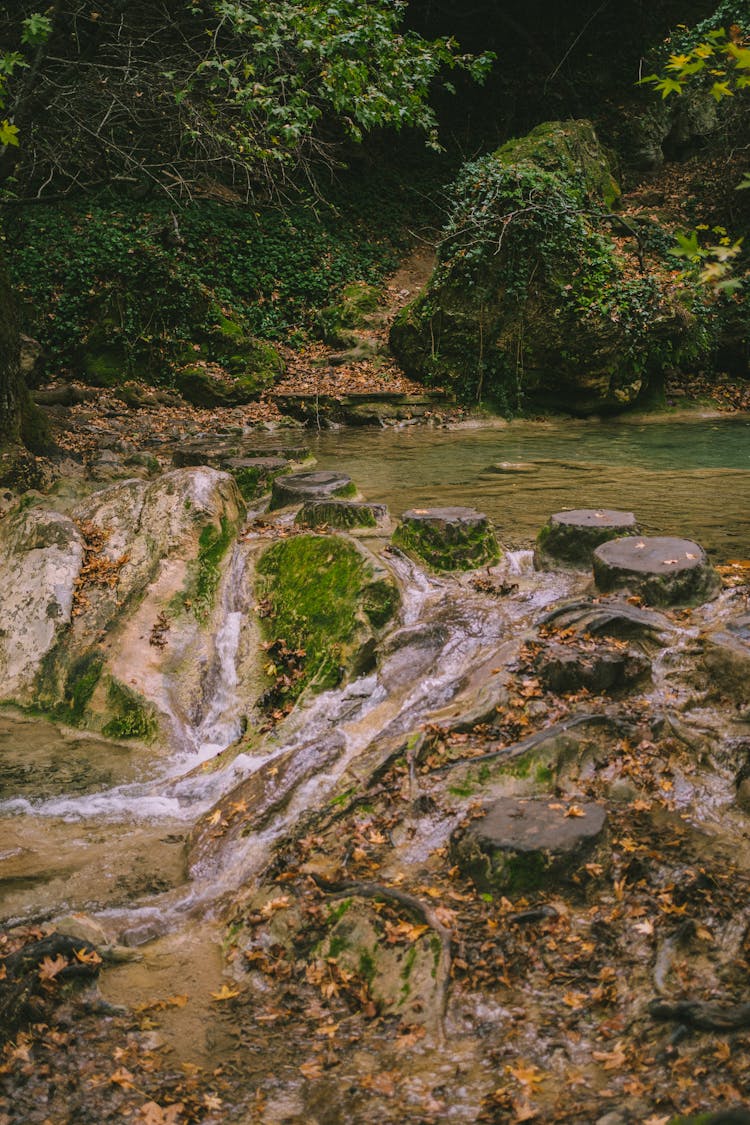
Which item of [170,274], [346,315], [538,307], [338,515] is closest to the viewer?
[338,515]

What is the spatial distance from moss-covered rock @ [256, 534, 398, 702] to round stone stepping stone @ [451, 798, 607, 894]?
1.91 m

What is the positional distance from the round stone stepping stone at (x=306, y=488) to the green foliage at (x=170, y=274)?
248 inches

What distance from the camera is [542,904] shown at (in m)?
3.46

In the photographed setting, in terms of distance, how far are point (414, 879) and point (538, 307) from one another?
11.4 metres

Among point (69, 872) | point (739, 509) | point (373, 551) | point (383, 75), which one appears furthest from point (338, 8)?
point (69, 872)

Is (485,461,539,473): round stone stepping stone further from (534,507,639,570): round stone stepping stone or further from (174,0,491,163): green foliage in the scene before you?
(174,0,491,163): green foliage

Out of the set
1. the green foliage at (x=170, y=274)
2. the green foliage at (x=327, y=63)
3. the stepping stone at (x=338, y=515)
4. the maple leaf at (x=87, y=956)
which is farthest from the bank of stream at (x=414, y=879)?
the green foliage at (x=170, y=274)

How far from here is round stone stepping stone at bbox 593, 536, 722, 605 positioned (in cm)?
537

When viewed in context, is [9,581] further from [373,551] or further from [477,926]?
[477,926]

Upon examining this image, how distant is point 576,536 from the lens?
6.20 meters

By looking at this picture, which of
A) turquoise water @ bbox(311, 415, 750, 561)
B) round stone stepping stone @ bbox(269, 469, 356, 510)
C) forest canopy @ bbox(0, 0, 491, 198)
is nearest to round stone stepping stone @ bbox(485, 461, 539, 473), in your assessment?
turquoise water @ bbox(311, 415, 750, 561)

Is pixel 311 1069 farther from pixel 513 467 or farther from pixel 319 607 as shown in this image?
pixel 513 467

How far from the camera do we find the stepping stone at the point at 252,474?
8.44 m

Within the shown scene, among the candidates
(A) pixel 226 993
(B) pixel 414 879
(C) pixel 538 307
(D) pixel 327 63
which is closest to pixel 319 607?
(B) pixel 414 879
